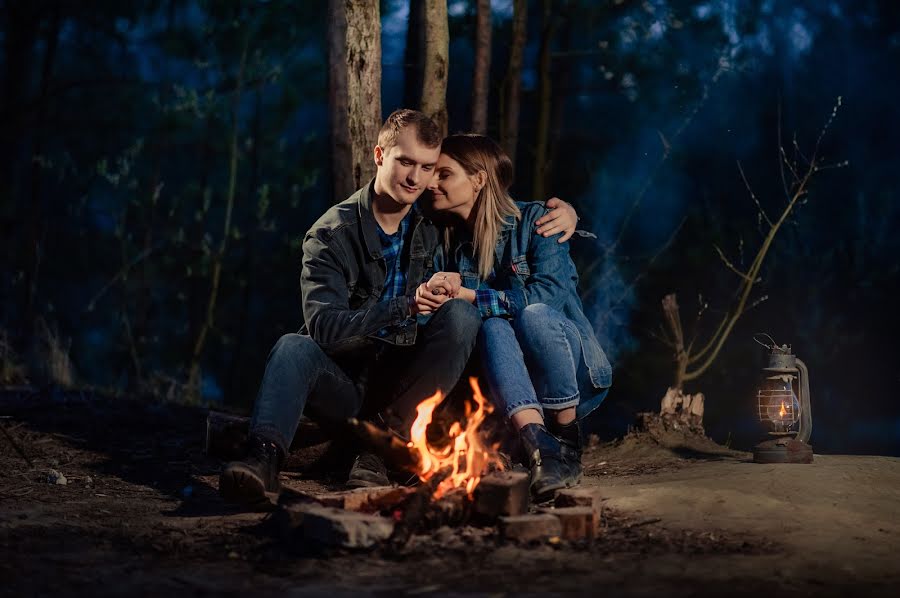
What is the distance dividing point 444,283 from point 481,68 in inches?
194

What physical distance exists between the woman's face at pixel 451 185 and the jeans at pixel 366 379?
572 millimetres

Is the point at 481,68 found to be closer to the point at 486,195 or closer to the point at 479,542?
the point at 486,195

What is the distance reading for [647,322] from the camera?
13.7 metres

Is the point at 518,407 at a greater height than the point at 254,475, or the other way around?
the point at 518,407

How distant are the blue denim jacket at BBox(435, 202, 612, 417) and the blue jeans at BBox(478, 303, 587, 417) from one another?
5.6 inches

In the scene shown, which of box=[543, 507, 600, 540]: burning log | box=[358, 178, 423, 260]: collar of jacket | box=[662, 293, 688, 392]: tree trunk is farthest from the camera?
box=[662, 293, 688, 392]: tree trunk

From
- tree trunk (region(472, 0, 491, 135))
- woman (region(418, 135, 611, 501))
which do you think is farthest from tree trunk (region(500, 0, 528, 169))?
woman (region(418, 135, 611, 501))

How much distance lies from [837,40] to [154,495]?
1436cm

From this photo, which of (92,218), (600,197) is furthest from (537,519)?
(92,218)

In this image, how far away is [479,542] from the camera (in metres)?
3.33

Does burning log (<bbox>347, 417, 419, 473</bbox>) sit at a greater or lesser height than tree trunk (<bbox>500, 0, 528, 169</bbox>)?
lesser

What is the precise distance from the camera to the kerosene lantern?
5203mm

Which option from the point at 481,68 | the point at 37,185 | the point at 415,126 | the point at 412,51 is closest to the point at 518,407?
the point at 415,126

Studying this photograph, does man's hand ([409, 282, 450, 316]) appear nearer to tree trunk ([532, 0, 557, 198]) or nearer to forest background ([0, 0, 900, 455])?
tree trunk ([532, 0, 557, 198])
